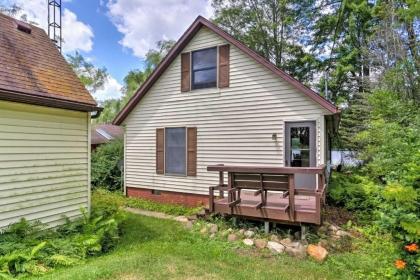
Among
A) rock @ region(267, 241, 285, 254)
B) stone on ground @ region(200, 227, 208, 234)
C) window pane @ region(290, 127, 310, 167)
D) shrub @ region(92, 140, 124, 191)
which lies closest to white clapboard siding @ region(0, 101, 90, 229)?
stone on ground @ region(200, 227, 208, 234)

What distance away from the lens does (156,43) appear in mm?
29219

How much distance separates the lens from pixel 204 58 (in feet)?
31.7

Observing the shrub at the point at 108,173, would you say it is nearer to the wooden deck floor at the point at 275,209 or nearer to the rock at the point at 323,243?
the wooden deck floor at the point at 275,209

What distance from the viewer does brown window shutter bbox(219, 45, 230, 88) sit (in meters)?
9.17

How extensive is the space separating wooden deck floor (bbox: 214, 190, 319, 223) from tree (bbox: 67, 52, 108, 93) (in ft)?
90.2

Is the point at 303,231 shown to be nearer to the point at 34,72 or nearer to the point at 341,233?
the point at 341,233

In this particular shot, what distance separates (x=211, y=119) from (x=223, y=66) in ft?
5.72

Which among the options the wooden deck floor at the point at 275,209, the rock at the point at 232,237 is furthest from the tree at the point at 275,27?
the rock at the point at 232,237

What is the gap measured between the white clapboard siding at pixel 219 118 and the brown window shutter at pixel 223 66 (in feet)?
0.48

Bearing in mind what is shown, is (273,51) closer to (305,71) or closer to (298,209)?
(305,71)

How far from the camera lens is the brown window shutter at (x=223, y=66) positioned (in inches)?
361

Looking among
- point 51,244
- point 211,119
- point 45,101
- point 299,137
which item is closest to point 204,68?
point 211,119

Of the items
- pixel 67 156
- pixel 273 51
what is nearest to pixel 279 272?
pixel 67 156

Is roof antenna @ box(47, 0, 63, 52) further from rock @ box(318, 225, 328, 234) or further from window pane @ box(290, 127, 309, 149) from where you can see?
rock @ box(318, 225, 328, 234)
